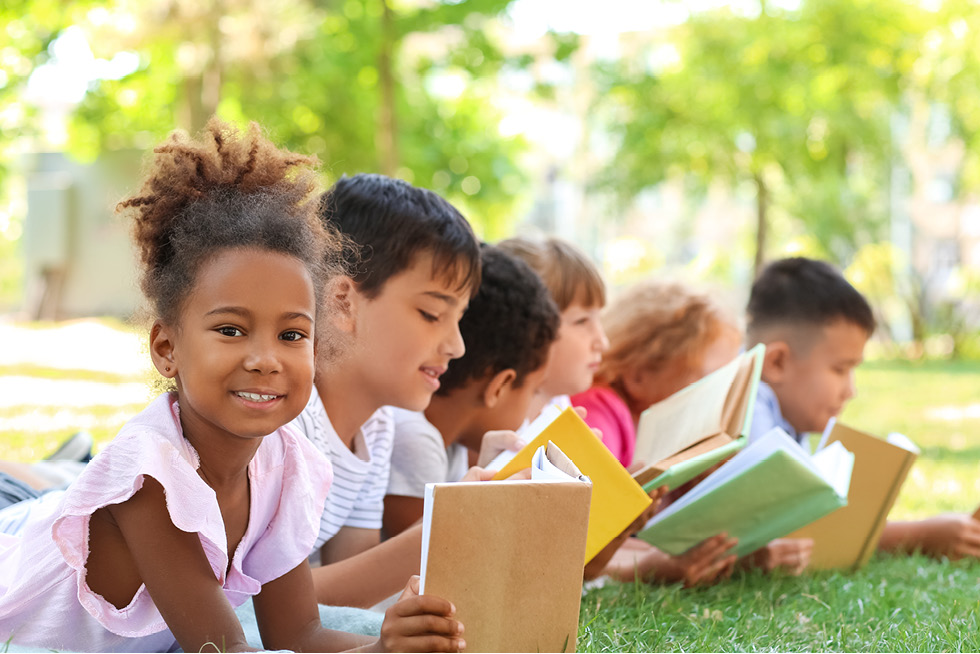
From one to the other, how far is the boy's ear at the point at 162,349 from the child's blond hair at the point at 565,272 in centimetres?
156

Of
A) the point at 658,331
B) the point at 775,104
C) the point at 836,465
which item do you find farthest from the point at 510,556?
the point at 775,104

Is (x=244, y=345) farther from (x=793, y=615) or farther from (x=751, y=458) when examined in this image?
(x=793, y=615)

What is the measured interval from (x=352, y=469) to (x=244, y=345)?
719mm

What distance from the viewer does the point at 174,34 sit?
40.5 feet

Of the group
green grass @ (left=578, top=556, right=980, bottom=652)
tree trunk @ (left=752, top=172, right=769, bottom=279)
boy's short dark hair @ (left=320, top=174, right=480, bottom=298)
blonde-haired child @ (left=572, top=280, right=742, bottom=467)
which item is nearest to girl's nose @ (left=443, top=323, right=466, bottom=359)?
boy's short dark hair @ (left=320, top=174, right=480, bottom=298)

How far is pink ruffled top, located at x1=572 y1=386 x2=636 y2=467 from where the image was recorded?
2900mm

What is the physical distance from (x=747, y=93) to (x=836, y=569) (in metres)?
11.0

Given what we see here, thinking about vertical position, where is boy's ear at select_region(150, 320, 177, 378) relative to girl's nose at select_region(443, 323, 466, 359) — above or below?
above

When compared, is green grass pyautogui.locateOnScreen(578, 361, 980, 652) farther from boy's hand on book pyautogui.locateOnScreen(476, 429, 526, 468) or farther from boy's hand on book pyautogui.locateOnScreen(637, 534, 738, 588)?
boy's hand on book pyautogui.locateOnScreen(476, 429, 526, 468)

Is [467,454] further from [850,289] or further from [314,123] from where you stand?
[314,123]

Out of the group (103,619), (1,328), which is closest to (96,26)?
(1,328)

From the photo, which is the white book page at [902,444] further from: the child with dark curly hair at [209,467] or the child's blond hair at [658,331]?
the child with dark curly hair at [209,467]

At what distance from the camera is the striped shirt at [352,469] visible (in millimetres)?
2053

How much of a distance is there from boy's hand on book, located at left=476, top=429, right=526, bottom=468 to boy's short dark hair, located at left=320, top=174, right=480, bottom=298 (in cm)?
44
